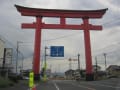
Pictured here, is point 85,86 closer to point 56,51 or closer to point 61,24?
point 56,51

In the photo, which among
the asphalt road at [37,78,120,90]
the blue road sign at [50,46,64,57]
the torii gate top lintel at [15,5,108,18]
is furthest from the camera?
the blue road sign at [50,46,64,57]

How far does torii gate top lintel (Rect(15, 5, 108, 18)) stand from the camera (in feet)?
125

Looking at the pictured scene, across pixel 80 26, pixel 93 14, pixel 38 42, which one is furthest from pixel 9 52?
pixel 93 14

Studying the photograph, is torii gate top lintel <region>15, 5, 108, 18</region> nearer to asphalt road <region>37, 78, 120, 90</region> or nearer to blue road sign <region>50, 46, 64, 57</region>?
blue road sign <region>50, 46, 64, 57</region>

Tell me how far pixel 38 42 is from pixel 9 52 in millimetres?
5345

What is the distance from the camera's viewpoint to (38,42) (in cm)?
3709

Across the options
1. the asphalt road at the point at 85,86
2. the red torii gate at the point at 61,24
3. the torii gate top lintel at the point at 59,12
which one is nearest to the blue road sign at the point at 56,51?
the red torii gate at the point at 61,24

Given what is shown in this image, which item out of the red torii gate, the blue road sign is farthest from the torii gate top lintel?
the blue road sign

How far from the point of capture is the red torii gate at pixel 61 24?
122 ft

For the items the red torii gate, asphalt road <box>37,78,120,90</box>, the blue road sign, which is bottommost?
asphalt road <box>37,78,120,90</box>

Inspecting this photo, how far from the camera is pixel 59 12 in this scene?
126 feet

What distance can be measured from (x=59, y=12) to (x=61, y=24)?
2001 millimetres

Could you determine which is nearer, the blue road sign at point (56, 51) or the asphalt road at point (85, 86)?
the asphalt road at point (85, 86)

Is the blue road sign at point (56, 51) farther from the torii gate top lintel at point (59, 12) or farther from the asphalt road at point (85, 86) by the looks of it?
the asphalt road at point (85, 86)
